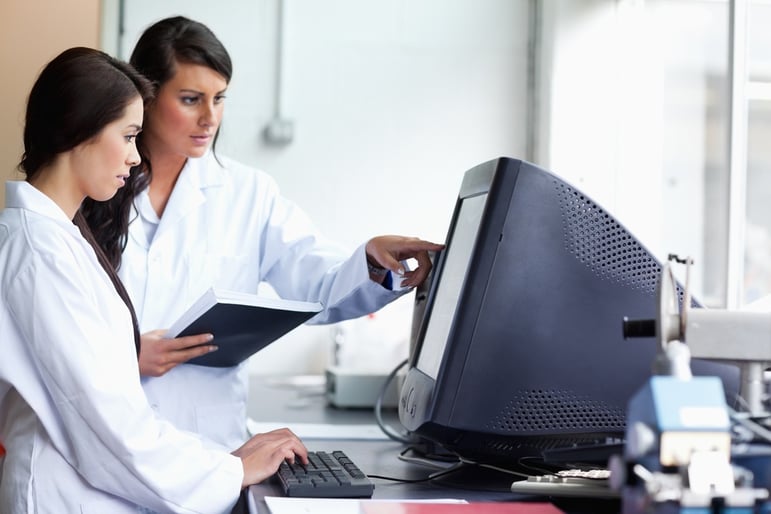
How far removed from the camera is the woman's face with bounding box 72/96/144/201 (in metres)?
1.35

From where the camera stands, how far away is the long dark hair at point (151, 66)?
182 cm

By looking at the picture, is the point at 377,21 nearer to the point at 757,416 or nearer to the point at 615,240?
the point at 615,240

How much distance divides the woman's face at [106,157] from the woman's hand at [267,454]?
42cm

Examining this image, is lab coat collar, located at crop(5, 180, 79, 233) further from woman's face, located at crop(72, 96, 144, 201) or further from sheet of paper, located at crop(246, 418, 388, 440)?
sheet of paper, located at crop(246, 418, 388, 440)

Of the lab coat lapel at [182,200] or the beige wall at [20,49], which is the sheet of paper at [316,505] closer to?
the lab coat lapel at [182,200]

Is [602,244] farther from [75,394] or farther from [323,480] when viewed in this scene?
[75,394]

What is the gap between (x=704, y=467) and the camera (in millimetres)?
725

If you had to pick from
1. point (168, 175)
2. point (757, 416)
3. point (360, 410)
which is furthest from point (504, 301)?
point (360, 410)

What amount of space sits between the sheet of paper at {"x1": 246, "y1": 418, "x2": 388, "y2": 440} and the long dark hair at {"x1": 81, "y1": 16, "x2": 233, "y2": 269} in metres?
0.45

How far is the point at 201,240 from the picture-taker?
194 cm

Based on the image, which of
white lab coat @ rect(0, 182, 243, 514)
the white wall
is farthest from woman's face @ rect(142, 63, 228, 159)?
the white wall

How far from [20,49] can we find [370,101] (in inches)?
46.9

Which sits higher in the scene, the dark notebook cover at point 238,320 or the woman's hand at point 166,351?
the dark notebook cover at point 238,320

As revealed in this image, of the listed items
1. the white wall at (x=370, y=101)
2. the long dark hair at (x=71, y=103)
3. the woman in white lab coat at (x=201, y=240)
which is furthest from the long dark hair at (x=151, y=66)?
the white wall at (x=370, y=101)
